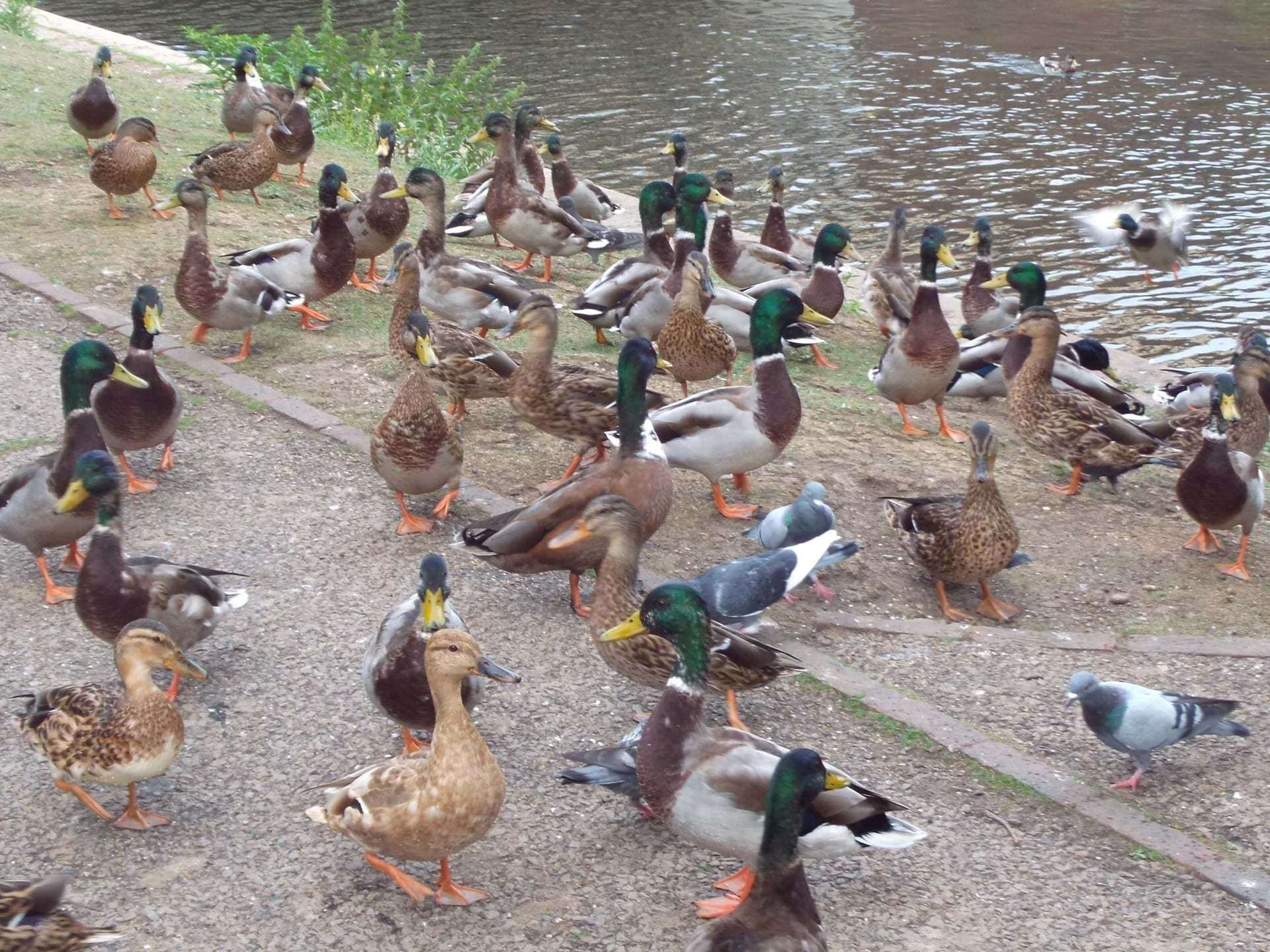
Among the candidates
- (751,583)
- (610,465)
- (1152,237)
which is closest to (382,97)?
(1152,237)

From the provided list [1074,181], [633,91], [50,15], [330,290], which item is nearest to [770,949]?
[330,290]

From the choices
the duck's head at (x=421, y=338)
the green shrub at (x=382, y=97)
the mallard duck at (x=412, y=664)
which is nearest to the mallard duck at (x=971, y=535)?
the duck's head at (x=421, y=338)

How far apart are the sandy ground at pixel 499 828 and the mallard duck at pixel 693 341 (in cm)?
245

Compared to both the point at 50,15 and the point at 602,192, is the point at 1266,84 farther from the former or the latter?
the point at 50,15

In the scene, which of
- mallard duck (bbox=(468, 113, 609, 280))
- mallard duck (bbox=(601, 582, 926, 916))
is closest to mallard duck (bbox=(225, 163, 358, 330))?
mallard duck (bbox=(468, 113, 609, 280))

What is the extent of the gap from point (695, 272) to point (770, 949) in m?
5.40

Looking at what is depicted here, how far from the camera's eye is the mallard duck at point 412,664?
4.54 m

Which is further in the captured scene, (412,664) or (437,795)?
(412,664)

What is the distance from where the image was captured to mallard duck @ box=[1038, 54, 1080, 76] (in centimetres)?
1922

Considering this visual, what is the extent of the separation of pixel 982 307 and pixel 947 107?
26.8ft

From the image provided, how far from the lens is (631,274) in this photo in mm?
9148

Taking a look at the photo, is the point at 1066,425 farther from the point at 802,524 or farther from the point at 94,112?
the point at 94,112

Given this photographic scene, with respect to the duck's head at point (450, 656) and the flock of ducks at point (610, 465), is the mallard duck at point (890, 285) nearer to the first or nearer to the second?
the flock of ducks at point (610, 465)

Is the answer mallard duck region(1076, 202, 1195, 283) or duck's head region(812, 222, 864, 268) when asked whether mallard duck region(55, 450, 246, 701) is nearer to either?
duck's head region(812, 222, 864, 268)
